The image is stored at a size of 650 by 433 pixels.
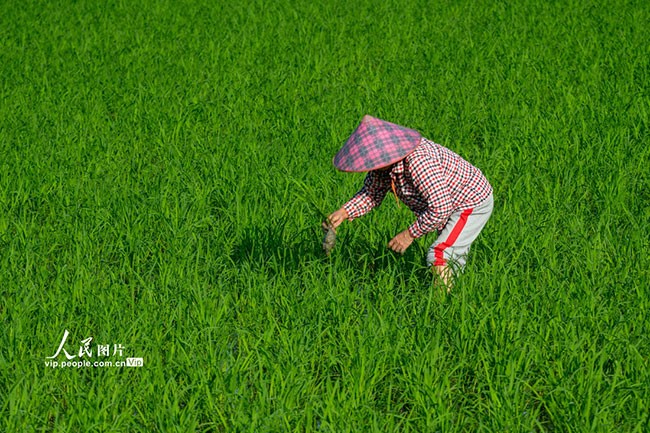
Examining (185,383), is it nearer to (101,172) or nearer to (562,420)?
(562,420)

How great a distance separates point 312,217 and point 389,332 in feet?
3.84

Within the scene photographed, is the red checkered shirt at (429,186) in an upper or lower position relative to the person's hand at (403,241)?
upper

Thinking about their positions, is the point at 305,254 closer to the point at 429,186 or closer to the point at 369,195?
the point at 369,195

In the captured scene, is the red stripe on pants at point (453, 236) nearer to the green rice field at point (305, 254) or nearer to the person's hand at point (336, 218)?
the green rice field at point (305, 254)

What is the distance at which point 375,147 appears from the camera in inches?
123

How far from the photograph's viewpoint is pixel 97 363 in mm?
2846

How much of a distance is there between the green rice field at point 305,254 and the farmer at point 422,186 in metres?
0.14

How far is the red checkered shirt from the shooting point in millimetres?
3225

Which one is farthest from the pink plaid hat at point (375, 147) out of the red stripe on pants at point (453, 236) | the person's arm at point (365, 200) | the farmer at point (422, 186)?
the red stripe on pants at point (453, 236)
